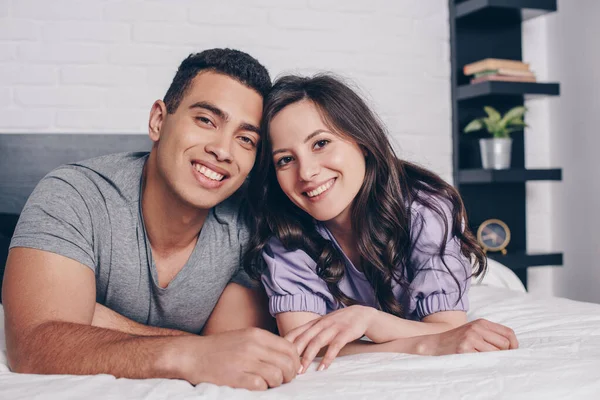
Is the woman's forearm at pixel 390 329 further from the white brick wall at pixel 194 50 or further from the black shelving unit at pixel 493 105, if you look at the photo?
the black shelving unit at pixel 493 105

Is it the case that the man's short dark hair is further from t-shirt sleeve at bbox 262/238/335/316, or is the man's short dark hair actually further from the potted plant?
the potted plant

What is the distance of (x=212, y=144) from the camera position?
1502mm

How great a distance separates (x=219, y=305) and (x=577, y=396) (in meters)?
1.00

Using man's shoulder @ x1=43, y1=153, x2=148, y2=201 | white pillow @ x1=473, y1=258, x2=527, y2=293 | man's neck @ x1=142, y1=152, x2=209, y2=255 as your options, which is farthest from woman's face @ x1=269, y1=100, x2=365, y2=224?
white pillow @ x1=473, y1=258, x2=527, y2=293

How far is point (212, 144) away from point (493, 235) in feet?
5.98

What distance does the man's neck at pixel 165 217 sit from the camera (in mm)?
1550

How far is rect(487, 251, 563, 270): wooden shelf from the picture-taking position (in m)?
2.79

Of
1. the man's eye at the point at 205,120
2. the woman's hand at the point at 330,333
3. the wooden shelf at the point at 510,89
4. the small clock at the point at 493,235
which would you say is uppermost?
the wooden shelf at the point at 510,89

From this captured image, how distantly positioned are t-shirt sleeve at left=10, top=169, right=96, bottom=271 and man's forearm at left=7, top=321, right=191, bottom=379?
0.19 meters

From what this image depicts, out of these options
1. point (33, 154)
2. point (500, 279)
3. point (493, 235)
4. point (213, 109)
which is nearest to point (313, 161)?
point (213, 109)

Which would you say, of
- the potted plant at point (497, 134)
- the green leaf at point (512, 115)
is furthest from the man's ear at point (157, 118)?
the green leaf at point (512, 115)

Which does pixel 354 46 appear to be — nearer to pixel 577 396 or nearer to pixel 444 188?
pixel 444 188

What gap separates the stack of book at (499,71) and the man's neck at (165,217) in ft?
5.59

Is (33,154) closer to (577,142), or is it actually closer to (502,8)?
(502,8)
